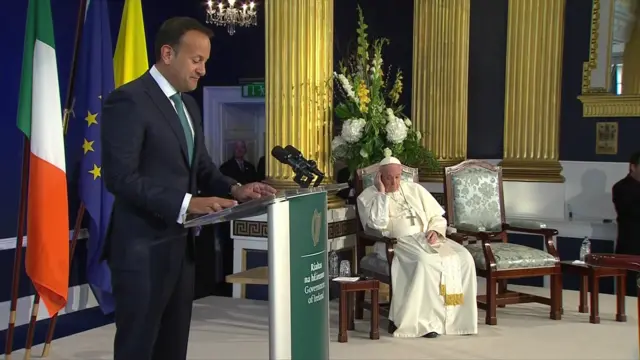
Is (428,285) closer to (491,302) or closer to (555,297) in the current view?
(491,302)

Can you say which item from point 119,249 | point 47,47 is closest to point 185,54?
point 119,249

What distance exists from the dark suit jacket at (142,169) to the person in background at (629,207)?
476 centimetres

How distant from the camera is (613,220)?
6676 millimetres

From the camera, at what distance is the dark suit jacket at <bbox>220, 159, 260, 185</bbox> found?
7.61 metres

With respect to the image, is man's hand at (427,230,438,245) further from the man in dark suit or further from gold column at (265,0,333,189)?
the man in dark suit

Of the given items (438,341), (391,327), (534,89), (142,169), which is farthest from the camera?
(534,89)

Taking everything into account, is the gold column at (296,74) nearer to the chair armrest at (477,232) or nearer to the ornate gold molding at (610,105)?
the chair armrest at (477,232)

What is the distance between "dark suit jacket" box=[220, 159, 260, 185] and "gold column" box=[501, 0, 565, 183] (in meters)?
2.50

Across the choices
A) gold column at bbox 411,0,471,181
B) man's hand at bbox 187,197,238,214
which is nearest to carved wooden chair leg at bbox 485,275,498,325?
gold column at bbox 411,0,471,181

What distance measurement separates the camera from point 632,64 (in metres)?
6.65

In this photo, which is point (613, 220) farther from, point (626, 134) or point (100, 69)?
point (100, 69)

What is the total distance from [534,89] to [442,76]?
864 millimetres

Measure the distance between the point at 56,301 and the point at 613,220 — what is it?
4723 mm

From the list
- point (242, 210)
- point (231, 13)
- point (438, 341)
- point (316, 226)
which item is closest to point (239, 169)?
point (231, 13)
